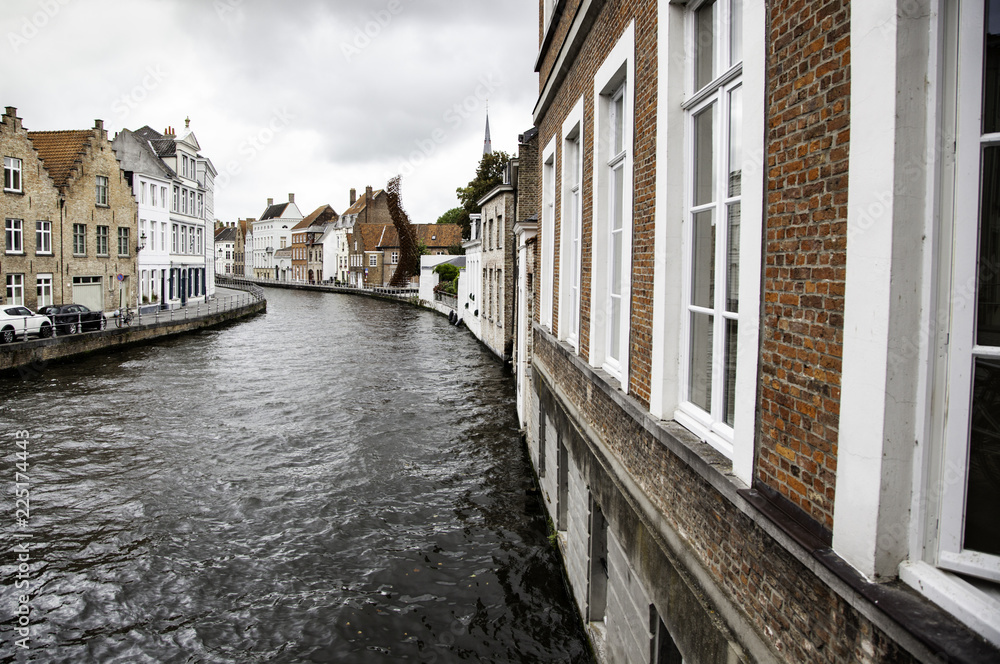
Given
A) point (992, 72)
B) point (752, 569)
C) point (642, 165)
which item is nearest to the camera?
point (992, 72)

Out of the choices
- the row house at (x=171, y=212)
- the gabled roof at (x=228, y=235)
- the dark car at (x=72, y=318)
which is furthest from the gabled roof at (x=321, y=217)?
the dark car at (x=72, y=318)

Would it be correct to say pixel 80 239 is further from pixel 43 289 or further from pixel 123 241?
pixel 123 241

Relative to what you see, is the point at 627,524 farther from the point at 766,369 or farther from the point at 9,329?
the point at 9,329

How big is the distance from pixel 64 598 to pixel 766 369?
777 centimetres

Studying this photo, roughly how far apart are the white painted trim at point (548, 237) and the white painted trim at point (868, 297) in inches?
266

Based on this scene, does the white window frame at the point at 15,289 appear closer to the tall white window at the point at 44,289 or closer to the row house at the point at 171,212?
the tall white window at the point at 44,289

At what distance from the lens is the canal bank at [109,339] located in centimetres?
1941

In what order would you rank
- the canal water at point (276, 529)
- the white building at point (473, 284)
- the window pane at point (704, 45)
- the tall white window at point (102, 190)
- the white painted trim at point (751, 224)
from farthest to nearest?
the tall white window at point (102, 190) < the white building at point (473, 284) < the canal water at point (276, 529) < the window pane at point (704, 45) < the white painted trim at point (751, 224)

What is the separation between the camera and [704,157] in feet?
11.5

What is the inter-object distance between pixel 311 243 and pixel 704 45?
9775 centimetres

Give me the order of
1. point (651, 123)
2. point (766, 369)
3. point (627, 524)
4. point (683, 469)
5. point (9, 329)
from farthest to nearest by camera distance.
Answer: point (9, 329)
point (627, 524)
point (651, 123)
point (683, 469)
point (766, 369)

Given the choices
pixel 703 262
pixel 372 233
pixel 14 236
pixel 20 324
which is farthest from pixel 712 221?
pixel 372 233

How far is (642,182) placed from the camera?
4375 millimetres

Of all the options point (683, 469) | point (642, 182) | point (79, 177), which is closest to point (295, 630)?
point (683, 469)
